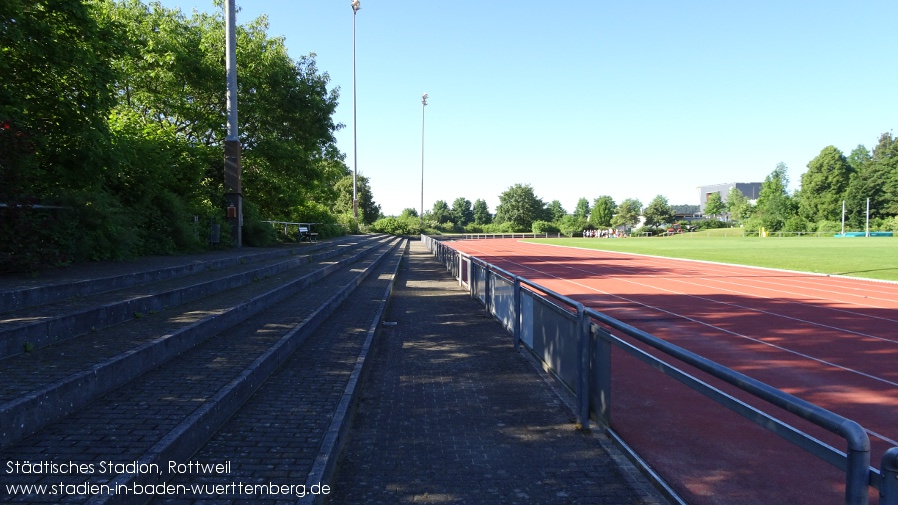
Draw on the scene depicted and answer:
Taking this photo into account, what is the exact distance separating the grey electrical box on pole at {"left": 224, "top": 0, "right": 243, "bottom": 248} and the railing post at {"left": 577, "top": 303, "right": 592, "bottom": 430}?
1477 centimetres

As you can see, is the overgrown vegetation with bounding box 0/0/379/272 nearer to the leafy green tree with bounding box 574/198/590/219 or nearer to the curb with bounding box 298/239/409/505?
the curb with bounding box 298/239/409/505

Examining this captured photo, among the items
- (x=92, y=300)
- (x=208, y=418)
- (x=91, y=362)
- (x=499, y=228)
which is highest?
(x=499, y=228)

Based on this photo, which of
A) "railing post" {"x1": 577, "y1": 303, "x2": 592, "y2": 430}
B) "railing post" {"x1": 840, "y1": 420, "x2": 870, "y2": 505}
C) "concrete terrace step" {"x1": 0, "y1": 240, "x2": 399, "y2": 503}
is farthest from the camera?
"railing post" {"x1": 577, "y1": 303, "x2": 592, "y2": 430}

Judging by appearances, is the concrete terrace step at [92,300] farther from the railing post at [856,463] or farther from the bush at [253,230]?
the bush at [253,230]

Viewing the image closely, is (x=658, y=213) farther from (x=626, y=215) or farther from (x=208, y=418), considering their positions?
(x=208, y=418)

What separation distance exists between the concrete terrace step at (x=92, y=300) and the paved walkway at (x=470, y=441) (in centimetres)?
298

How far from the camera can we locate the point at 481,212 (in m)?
160

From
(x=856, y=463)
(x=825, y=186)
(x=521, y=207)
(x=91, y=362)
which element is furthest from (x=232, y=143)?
(x=825, y=186)

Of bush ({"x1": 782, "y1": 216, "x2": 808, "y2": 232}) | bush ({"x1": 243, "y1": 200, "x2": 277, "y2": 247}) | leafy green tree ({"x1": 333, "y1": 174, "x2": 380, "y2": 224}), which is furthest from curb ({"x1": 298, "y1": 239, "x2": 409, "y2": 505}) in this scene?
bush ({"x1": 782, "y1": 216, "x2": 808, "y2": 232})

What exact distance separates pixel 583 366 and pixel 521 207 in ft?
401

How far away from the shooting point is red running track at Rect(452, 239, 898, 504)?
3537 mm

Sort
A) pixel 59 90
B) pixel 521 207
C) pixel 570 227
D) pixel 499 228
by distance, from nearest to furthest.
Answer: pixel 59 90 < pixel 570 227 < pixel 499 228 < pixel 521 207

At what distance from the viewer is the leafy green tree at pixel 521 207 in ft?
409

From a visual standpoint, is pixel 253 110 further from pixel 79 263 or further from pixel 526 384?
pixel 526 384
